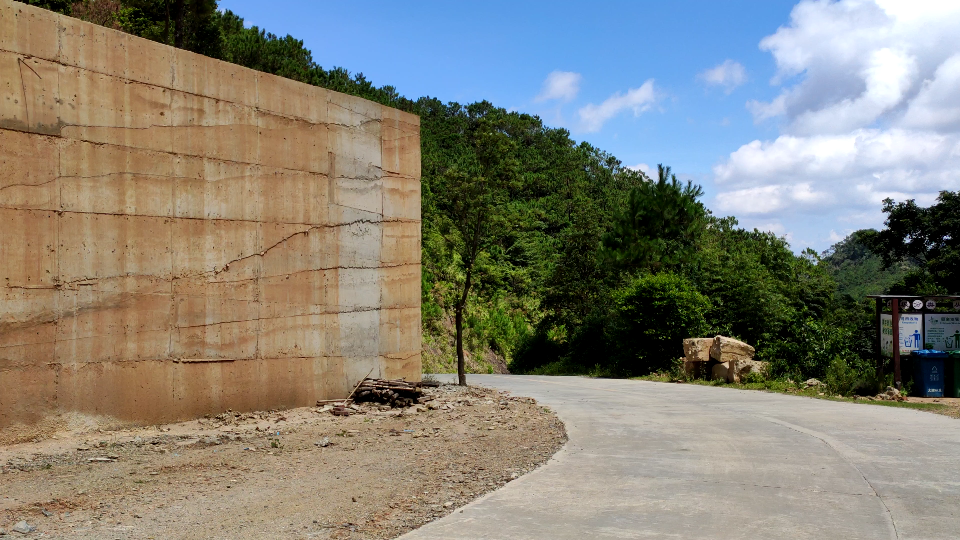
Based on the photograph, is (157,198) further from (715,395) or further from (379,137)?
(715,395)

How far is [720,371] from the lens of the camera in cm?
2120

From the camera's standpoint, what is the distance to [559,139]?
69.1m

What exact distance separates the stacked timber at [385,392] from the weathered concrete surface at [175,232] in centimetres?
34

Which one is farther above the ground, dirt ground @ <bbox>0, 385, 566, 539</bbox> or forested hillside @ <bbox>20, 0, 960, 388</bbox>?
forested hillside @ <bbox>20, 0, 960, 388</bbox>

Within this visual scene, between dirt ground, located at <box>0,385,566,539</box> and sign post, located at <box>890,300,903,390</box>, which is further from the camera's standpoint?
sign post, located at <box>890,300,903,390</box>

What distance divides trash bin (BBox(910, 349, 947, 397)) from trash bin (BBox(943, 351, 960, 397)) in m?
0.09

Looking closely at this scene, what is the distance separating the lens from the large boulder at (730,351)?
21.0 meters

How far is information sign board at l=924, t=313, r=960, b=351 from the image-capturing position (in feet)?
54.7

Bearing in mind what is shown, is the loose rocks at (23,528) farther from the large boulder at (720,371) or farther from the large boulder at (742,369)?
the large boulder at (720,371)

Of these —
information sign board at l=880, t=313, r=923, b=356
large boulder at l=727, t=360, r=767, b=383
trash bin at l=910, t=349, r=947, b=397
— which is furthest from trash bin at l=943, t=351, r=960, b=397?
large boulder at l=727, t=360, r=767, b=383

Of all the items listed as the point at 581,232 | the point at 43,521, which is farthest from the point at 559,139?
the point at 43,521

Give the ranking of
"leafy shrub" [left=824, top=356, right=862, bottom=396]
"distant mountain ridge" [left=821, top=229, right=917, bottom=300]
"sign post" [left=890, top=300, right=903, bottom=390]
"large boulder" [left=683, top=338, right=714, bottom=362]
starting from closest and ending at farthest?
"sign post" [left=890, top=300, right=903, bottom=390], "leafy shrub" [left=824, top=356, right=862, bottom=396], "large boulder" [left=683, top=338, right=714, bottom=362], "distant mountain ridge" [left=821, top=229, right=917, bottom=300]

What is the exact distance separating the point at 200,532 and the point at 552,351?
100 ft

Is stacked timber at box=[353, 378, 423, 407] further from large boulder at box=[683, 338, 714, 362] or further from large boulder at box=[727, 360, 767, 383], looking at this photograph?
large boulder at box=[683, 338, 714, 362]
